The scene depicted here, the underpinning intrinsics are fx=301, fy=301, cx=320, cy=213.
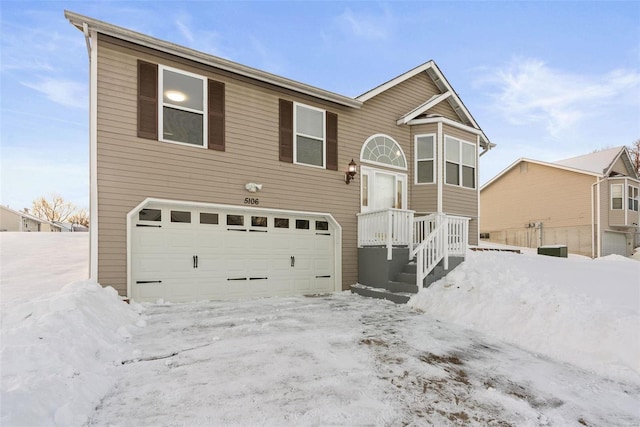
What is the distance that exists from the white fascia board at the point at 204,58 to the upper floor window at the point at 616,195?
18.1 metres

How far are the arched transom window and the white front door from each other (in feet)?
0.94

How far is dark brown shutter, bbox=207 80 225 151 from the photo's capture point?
691 centimetres

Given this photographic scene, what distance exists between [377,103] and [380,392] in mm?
8473

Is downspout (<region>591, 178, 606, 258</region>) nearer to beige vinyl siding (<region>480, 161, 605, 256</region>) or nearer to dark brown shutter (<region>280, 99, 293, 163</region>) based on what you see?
beige vinyl siding (<region>480, 161, 605, 256</region>)

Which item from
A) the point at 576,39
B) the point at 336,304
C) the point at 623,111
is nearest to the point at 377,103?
the point at 336,304

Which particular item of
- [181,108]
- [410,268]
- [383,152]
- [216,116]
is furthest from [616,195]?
[181,108]

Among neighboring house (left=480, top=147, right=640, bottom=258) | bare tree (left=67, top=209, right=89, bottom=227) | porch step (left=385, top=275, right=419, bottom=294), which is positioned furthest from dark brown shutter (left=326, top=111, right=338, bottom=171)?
bare tree (left=67, top=209, right=89, bottom=227)

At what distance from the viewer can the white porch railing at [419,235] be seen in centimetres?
679

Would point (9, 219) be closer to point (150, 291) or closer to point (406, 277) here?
point (150, 291)

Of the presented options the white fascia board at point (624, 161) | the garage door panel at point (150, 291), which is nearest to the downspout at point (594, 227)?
the white fascia board at point (624, 161)

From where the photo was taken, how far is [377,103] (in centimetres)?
941

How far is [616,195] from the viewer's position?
17.5 meters

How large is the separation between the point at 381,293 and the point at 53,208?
46723mm

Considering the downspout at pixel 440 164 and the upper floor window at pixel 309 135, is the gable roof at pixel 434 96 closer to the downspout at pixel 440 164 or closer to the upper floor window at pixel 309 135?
the downspout at pixel 440 164
